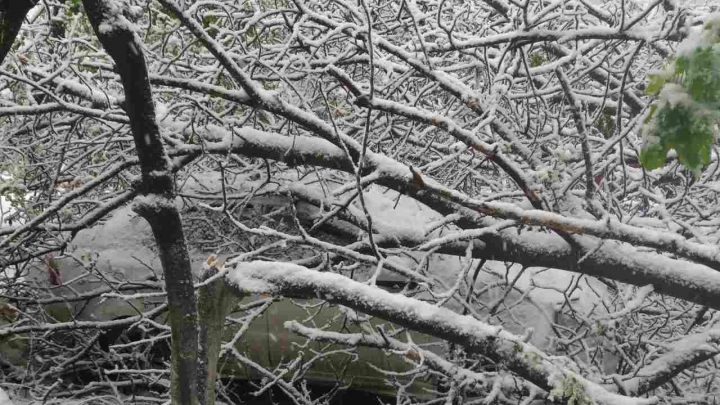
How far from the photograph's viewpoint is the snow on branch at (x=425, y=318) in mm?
2424

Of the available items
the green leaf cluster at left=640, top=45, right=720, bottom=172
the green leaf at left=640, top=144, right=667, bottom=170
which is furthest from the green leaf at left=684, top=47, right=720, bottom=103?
the green leaf at left=640, top=144, right=667, bottom=170

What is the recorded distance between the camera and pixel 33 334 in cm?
570

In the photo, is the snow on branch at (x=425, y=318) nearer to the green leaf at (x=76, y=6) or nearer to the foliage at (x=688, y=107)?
the foliage at (x=688, y=107)

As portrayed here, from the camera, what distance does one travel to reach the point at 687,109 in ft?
5.70

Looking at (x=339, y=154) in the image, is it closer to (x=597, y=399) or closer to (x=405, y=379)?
(x=597, y=399)

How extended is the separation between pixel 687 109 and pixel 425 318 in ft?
4.37

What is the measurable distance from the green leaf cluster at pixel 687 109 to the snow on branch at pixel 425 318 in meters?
1.01

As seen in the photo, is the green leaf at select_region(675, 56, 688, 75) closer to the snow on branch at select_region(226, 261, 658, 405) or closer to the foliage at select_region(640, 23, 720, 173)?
the foliage at select_region(640, 23, 720, 173)

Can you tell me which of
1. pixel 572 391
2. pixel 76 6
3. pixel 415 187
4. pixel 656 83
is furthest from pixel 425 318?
pixel 76 6

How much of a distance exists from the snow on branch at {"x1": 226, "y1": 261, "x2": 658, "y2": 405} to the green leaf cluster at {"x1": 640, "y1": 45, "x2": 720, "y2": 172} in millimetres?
1008

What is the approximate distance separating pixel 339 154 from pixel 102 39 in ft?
6.14

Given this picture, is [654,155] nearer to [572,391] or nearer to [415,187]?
[572,391]

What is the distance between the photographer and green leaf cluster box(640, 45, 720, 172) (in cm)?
168

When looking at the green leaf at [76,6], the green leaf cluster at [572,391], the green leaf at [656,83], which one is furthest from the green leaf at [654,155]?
the green leaf at [76,6]
